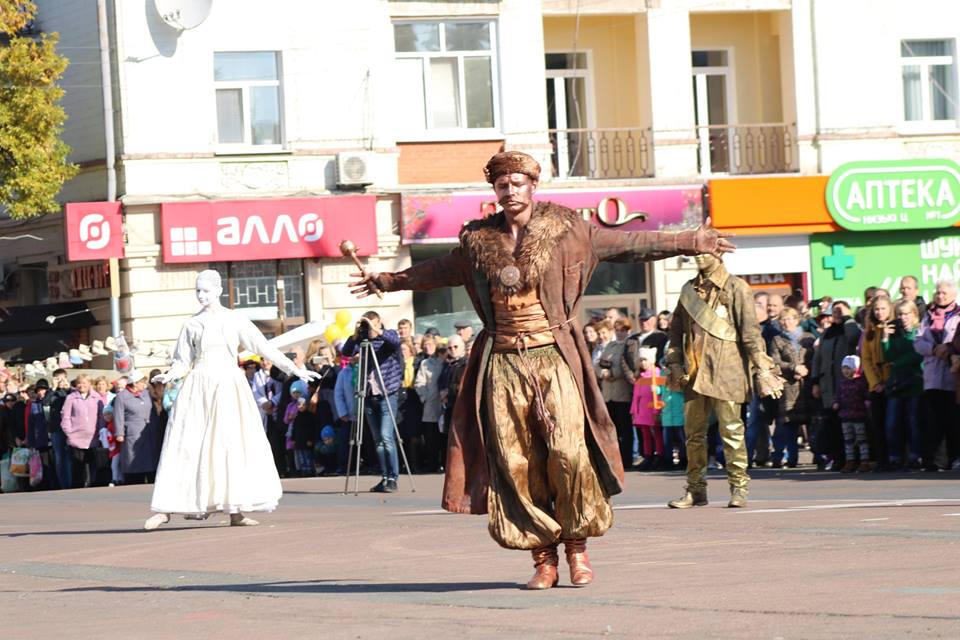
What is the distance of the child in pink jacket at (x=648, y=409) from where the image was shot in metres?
22.9

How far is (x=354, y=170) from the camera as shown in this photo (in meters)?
A: 33.7

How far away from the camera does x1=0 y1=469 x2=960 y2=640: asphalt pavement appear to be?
26.7ft

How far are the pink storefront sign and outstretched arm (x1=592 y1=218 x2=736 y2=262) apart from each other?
78.7 feet

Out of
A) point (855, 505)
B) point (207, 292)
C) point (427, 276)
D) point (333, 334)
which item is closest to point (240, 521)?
point (207, 292)

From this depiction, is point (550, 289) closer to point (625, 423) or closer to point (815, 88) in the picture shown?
point (625, 423)

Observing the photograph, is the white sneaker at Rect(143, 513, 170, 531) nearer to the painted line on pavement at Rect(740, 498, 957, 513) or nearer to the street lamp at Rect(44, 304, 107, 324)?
the painted line on pavement at Rect(740, 498, 957, 513)

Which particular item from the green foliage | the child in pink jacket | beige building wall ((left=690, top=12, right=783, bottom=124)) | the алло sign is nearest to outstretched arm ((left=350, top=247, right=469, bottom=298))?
the child in pink jacket

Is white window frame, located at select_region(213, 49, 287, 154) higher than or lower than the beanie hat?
higher

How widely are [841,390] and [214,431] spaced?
7.34 metres

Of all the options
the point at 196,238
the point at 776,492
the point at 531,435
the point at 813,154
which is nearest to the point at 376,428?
the point at 776,492

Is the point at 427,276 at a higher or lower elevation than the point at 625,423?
higher

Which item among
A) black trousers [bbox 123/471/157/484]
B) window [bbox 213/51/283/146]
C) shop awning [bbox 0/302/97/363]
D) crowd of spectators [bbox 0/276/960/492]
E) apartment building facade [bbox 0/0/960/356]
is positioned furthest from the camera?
shop awning [bbox 0/302/97/363]

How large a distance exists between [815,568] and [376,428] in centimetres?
1128

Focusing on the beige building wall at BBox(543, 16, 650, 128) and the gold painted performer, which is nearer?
the gold painted performer
